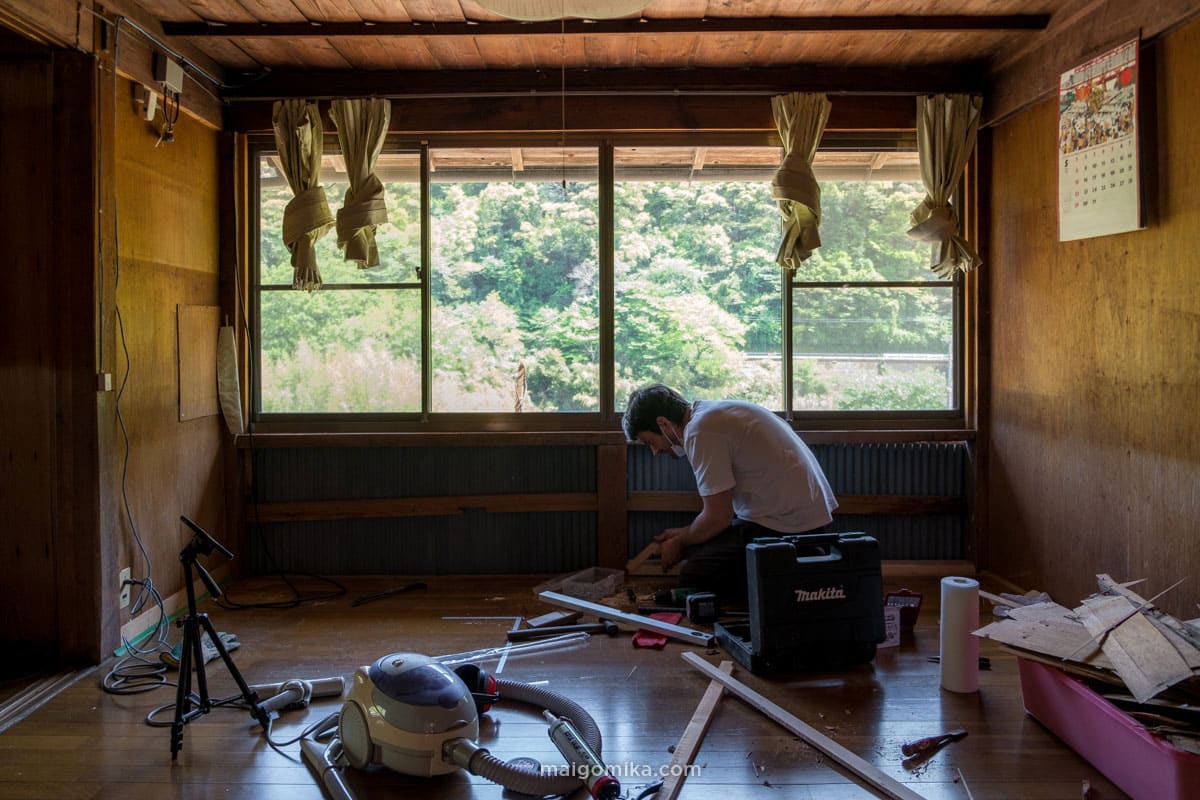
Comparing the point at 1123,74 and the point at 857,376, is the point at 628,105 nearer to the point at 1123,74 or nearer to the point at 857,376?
the point at 857,376

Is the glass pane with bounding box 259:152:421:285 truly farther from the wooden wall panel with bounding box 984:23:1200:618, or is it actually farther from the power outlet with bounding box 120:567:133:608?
the wooden wall panel with bounding box 984:23:1200:618

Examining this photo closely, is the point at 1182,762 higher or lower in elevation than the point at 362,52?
lower

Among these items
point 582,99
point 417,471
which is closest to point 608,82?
point 582,99

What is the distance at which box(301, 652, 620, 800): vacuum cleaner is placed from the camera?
2.45m

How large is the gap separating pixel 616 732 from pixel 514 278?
107 inches

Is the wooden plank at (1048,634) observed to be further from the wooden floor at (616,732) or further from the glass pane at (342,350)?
the glass pane at (342,350)

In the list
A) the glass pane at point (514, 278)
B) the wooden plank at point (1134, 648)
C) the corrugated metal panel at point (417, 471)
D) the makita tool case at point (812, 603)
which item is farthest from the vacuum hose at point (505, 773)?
the glass pane at point (514, 278)

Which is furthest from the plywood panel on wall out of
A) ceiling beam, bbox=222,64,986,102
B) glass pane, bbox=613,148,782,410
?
glass pane, bbox=613,148,782,410

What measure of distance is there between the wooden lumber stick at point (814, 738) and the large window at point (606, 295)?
78.8 inches

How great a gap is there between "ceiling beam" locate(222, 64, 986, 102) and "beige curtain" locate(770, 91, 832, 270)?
0.41 feet

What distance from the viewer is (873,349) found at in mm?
4980

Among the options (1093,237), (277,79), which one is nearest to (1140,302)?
(1093,237)

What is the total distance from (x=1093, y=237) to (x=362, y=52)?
355 cm

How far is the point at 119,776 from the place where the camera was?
267 cm
